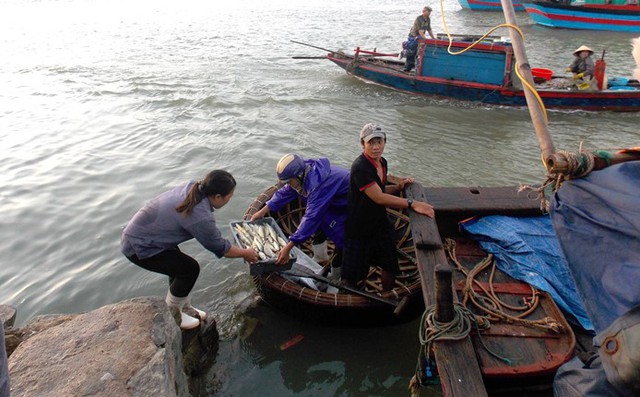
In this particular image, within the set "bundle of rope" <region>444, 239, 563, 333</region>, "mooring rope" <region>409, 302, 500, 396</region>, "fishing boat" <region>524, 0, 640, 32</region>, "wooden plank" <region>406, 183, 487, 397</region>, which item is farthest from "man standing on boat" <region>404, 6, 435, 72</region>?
"fishing boat" <region>524, 0, 640, 32</region>

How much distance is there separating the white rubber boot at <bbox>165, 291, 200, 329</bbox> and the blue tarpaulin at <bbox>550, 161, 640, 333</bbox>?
3526mm

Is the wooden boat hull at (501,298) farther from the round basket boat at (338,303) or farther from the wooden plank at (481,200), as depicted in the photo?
the round basket boat at (338,303)

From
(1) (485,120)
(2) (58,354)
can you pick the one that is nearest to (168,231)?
(2) (58,354)

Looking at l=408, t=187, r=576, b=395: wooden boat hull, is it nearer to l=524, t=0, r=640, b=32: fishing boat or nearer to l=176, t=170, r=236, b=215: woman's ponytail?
l=176, t=170, r=236, b=215: woman's ponytail

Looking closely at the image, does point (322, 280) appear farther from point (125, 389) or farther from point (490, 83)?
point (490, 83)

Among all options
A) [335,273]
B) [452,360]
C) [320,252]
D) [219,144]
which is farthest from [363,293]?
[219,144]

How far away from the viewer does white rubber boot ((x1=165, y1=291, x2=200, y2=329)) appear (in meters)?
4.38

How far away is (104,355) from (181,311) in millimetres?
1126

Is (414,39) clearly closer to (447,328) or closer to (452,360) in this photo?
(447,328)

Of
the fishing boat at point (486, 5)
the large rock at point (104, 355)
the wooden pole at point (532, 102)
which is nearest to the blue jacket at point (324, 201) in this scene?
the large rock at point (104, 355)

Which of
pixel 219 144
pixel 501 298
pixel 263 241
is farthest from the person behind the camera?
pixel 219 144

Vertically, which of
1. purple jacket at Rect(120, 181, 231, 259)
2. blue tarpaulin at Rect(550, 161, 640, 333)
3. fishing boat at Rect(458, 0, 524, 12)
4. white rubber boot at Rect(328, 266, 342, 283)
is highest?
blue tarpaulin at Rect(550, 161, 640, 333)

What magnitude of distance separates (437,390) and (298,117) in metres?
9.00

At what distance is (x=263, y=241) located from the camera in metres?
4.84
